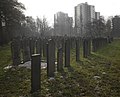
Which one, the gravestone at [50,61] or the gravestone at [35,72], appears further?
the gravestone at [50,61]

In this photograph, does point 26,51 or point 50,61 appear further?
point 26,51

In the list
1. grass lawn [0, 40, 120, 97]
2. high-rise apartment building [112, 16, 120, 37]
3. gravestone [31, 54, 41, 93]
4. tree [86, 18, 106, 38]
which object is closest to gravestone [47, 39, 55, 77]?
grass lawn [0, 40, 120, 97]

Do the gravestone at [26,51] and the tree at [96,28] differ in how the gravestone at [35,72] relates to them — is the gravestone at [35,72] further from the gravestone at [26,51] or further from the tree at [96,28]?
the tree at [96,28]

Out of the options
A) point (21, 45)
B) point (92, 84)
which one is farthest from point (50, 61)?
point (21, 45)

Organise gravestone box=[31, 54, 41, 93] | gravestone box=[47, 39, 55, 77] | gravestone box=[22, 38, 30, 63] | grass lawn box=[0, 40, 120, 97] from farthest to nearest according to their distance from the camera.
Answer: gravestone box=[22, 38, 30, 63] → gravestone box=[47, 39, 55, 77] → gravestone box=[31, 54, 41, 93] → grass lawn box=[0, 40, 120, 97]

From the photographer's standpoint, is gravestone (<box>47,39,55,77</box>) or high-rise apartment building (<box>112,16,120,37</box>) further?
high-rise apartment building (<box>112,16,120,37</box>)

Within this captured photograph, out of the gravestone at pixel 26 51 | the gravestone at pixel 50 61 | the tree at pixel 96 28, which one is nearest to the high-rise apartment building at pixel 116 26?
the tree at pixel 96 28

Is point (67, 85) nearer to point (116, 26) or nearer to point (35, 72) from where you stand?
point (35, 72)

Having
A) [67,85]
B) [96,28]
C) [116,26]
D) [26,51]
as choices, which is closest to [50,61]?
[67,85]

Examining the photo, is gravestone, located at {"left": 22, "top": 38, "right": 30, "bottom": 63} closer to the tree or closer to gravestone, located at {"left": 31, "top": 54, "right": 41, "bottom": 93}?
gravestone, located at {"left": 31, "top": 54, "right": 41, "bottom": 93}

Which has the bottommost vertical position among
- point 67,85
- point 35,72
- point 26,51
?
point 67,85

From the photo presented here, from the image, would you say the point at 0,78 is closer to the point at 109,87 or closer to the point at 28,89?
the point at 28,89

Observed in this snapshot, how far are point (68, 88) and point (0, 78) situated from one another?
10.3ft

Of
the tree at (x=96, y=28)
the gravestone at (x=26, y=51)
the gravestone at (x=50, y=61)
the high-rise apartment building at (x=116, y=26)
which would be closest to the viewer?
the gravestone at (x=50, y=61)
